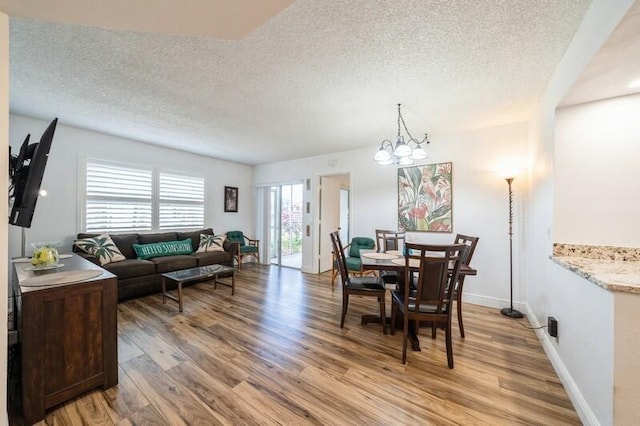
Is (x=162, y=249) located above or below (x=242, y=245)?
above

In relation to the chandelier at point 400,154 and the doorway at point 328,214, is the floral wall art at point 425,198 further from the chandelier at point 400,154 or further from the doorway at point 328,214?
the doorway at point 328,214

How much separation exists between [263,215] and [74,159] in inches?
134

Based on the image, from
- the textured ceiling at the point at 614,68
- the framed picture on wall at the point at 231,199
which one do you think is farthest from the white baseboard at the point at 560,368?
the framed picture on wall at the point at 231,199

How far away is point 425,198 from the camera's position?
12.5 feet

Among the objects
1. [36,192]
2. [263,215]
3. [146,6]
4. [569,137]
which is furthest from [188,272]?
[569,137]

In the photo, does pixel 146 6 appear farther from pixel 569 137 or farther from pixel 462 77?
pixel 569 137

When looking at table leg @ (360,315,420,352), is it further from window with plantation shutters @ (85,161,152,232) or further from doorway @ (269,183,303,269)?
window with plantation shutters @ (85,161,152,232)

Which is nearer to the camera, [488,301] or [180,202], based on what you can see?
[488,301]

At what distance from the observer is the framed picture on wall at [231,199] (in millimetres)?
5695

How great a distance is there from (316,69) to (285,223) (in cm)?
417

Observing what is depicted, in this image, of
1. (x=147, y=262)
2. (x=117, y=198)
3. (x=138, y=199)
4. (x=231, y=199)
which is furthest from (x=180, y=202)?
(x=147, y=262)

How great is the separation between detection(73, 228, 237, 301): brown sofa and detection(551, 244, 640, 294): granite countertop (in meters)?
4.54

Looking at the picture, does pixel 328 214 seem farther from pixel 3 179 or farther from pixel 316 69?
pixel 3 179

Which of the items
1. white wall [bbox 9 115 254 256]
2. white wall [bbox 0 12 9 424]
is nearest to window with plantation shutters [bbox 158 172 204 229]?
white wall [bbox 9 115 254 256]
